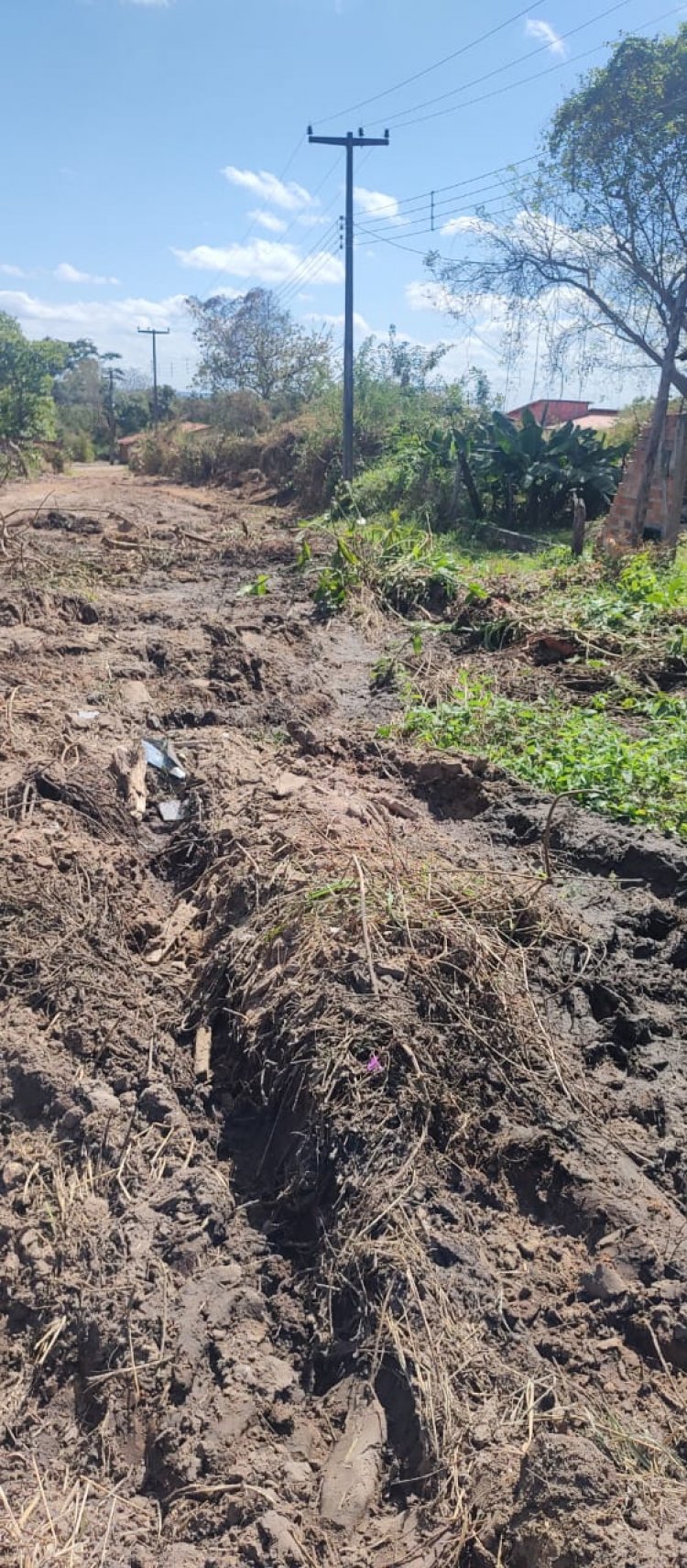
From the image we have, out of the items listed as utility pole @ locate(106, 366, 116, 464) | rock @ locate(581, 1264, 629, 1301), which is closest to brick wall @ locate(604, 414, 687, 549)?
rock @ locate(581, 1264, 629, 1301)

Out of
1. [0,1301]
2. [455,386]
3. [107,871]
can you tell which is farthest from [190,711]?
[455,386]

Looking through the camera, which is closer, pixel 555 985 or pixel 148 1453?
pixel 148 1453

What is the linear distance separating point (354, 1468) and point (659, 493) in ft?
37.2

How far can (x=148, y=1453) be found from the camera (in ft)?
7.50

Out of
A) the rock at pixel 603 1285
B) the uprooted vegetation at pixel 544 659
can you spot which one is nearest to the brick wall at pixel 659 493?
the uprooted vegetation at pixel 544 659

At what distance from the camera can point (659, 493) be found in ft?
38.9

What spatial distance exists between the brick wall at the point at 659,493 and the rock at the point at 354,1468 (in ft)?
33.6

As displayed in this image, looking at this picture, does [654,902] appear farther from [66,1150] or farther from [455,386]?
[455,386]

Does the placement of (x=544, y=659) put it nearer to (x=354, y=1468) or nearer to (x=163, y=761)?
(x=163, y=761)

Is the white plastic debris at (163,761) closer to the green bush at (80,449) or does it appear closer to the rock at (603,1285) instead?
the rock at (603,1285)

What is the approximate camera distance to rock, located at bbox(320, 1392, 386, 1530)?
7.04 feet

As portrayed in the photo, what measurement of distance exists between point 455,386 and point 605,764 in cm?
1995

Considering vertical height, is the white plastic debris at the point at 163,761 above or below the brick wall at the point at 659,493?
below

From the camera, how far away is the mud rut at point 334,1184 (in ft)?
7.07
